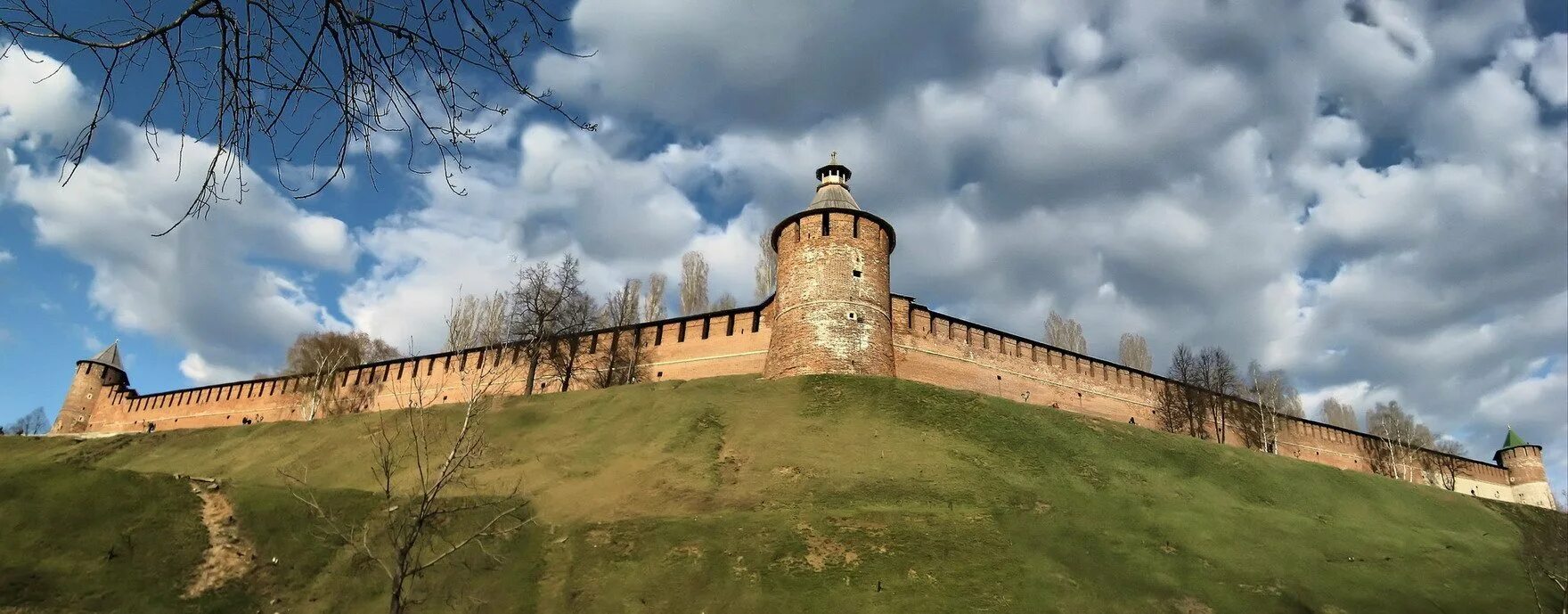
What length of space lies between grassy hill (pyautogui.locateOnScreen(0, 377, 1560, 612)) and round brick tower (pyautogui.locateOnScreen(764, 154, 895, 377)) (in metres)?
3.27

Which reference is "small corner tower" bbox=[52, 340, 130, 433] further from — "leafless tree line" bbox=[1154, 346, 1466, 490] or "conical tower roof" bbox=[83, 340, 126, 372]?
→ "leafless tree line" bbox=[1154, 346, 1466, 490]

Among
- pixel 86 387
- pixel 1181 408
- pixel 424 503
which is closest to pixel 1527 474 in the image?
→ pixel 1181 408

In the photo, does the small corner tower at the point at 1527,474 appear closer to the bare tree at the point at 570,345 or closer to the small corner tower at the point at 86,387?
the bare tree at the point at 570,345

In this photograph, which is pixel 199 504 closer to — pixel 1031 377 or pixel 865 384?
pixel 865 384

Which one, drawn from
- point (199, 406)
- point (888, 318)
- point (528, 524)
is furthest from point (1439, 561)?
point (199, 406)

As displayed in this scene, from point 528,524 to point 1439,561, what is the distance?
26989mm

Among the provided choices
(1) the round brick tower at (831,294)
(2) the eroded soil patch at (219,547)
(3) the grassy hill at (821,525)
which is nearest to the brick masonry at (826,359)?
(1) the round brick tower at (831,294)

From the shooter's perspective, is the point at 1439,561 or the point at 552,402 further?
the point at 552,402

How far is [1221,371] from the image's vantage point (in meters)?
54.2

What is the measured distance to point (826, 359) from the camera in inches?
1396

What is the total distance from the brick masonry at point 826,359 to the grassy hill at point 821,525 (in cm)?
497

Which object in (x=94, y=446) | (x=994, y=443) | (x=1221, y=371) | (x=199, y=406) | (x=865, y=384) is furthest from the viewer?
(x=199, y=406)

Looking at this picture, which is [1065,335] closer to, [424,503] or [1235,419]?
[1235,419]

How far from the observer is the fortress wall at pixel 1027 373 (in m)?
41.0
